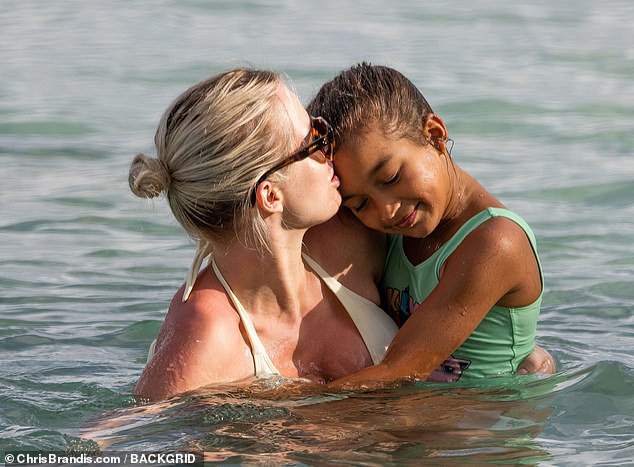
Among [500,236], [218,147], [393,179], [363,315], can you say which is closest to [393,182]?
[393,179]

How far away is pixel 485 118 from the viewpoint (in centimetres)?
1026

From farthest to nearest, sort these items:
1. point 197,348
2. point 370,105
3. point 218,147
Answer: point 370,105 < point 197,348 < point 218,147

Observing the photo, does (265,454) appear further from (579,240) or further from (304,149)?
(579,240)

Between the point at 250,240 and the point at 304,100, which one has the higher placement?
the point at 250,240

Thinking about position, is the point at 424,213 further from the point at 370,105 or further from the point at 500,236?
the point at 370,105

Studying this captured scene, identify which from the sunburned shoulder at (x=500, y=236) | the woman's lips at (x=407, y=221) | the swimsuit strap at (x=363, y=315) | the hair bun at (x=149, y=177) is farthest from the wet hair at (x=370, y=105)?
the hair bun at (x=149, y=177)

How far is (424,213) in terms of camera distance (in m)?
4.34

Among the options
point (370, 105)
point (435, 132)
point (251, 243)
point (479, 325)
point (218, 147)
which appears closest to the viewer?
point (218, 147)

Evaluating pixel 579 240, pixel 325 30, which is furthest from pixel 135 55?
pixel 579 240

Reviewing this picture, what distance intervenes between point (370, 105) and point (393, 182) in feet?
0.90

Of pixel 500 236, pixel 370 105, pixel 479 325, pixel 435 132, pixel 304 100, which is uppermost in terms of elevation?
pixel 370 105

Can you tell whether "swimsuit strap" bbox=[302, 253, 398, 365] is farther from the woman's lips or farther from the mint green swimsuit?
the woman's lips

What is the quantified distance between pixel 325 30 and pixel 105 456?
10.1 m

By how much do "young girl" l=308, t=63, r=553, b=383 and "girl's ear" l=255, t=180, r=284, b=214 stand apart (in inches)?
10.4
